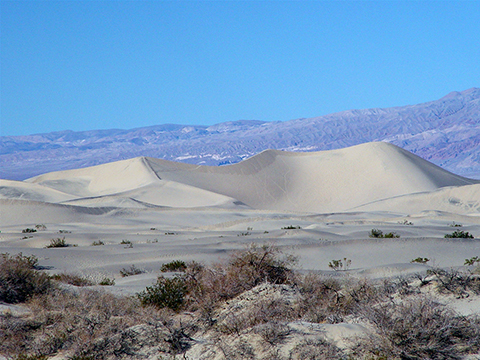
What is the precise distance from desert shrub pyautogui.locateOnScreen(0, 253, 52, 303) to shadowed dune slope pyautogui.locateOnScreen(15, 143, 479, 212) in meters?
39.9

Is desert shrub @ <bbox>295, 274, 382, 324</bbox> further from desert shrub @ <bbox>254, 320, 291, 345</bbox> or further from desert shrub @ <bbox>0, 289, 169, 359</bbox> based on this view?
desert shrub @ <bbox>0, 289, 169, 359</bbox>

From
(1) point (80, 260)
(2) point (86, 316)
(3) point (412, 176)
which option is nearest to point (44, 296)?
(2) point (86, 316)

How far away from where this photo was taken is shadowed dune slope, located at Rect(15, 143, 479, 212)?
5253 cm

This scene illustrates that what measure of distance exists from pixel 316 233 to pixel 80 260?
928cm

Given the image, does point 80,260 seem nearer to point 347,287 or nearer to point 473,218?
point 347,287

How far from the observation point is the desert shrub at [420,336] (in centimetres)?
473

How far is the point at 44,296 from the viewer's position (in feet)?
24.5

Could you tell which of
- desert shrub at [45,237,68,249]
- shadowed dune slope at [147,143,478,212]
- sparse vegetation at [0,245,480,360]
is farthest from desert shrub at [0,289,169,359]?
shadowed dune slope at [147,143,478,212]

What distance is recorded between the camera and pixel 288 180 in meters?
56.6

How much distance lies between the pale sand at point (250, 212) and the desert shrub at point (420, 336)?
16.8 ft

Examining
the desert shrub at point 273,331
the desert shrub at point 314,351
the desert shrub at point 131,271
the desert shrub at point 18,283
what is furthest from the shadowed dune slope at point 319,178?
the desert shrub at point 314,351

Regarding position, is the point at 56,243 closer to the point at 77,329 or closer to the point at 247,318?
the point at 77,329

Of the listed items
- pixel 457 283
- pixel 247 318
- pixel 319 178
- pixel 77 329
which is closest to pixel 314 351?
pixel 247 318

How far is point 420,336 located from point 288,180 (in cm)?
5196
